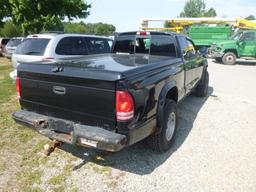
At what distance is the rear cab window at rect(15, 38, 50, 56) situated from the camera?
300 inches

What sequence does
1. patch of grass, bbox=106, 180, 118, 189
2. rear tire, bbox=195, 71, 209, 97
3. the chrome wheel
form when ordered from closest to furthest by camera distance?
patch of grass, bbox=106, 180, 118, 189
the chrome wheel
rear tire, bbox=195, 71, 209, 97

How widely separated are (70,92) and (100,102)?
1.52 feet

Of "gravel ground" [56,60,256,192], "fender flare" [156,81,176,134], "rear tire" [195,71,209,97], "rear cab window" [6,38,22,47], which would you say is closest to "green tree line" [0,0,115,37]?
"rear cab window" [6,38,22,47]

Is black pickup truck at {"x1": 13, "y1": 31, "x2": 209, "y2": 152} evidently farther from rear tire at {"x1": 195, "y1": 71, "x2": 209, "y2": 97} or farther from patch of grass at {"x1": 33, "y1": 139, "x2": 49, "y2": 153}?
rear tire at {"x1": 195, "y1": 71, "x2": 209, "y2": 97}

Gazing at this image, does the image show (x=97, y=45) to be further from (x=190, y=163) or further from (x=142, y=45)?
(x=190, y=163)

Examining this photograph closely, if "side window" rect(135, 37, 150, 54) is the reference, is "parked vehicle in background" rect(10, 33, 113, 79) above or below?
below

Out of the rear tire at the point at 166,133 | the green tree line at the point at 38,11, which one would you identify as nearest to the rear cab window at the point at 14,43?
the green tree line at the point at 38,11

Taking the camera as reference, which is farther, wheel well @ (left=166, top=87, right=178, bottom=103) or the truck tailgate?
wheel well @ (left=166, top=87, right=178, bottom=103)

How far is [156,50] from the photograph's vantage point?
18.3ft

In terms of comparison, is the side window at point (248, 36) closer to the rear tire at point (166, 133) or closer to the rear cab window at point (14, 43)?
the rear cab window at point (14, 43)

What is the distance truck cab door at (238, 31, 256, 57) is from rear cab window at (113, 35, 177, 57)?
41.9 feet

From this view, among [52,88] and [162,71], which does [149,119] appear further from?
[52,88]

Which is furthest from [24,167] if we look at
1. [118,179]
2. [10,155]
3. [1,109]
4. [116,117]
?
[1,109]

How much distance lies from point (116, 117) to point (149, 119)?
616 mm
